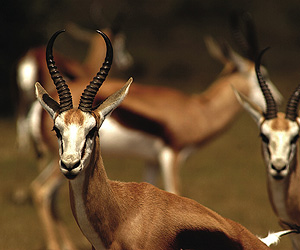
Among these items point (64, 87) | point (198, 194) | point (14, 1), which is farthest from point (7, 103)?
point (64, 87)

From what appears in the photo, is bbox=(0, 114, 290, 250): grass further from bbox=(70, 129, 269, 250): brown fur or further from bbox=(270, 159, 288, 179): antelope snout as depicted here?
bbox=(70, 129, 269, 250): brown fur

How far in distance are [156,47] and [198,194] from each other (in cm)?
1420

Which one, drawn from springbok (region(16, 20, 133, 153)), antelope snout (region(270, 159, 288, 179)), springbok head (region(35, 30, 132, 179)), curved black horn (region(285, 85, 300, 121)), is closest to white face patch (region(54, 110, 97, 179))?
springbok head (region(35, 30, 132, 179))

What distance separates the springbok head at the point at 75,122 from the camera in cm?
318

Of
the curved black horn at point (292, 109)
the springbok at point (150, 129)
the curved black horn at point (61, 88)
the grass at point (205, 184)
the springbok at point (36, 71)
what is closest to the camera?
the curved black horn at point (61, 88)

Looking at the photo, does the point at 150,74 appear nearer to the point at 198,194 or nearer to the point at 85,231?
the point at 198,194

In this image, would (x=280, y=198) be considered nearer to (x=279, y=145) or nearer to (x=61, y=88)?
(x=279, y=145)

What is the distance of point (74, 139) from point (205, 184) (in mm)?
6301

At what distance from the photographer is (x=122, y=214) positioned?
346 centimetres

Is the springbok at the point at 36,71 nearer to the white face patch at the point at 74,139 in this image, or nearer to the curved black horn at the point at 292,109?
the curved black horn at the point at 292,109

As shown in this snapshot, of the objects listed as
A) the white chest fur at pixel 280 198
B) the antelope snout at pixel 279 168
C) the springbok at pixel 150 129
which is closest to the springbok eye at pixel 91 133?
the antelope snout at pixel 279 168

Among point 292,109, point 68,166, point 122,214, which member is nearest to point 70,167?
point 68,166

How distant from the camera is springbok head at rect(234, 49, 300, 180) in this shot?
171 inches

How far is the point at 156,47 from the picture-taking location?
2236cm
